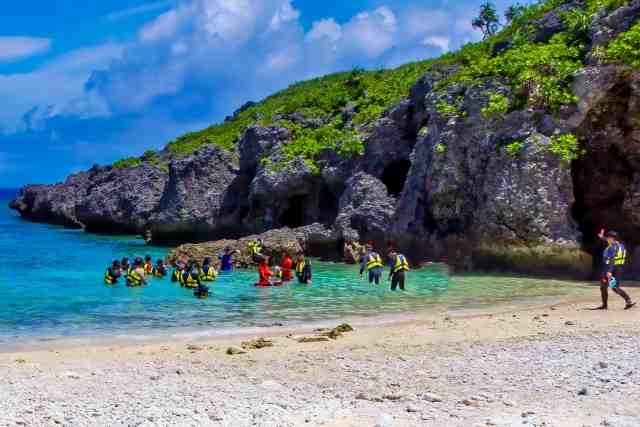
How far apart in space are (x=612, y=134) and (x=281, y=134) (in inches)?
921

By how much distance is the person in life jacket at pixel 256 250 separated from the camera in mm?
31444

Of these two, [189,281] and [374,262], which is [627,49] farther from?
[189,281]

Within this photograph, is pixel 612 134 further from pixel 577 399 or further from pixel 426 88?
pixel 577 399

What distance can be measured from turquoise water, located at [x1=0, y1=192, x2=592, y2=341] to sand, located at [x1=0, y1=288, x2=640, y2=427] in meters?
2.99

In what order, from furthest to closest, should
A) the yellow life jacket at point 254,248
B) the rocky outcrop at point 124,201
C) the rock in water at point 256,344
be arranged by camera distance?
1. the rocky outcrop at point 124,201
2. the yellow life jacket at point 254,248
3. the rock in water at point 256,344

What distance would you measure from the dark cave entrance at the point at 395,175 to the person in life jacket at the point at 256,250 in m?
7.93

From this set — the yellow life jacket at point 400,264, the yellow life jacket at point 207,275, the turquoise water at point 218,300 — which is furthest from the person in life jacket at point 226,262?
the yellow life jacket at point 400,264

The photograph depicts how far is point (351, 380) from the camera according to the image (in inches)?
401

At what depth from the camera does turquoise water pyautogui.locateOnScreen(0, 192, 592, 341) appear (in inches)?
701

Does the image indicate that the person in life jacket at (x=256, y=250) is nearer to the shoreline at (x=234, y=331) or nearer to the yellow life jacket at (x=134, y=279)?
the yellow life jacket at (x=134, y=279)

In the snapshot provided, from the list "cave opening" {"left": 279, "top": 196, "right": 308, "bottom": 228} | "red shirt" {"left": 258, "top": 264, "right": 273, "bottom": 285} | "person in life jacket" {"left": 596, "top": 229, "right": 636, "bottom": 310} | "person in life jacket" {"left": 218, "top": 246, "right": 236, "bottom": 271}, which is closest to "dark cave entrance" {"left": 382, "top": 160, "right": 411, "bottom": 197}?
"cave opening" {"left": 279, "top": 196, "right": 308, "bottom": 228}

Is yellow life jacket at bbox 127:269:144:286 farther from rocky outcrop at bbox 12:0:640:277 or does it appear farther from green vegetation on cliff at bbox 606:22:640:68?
green vegetation on cliff at bbox 606:22:640:68

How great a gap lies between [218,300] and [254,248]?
9837mm

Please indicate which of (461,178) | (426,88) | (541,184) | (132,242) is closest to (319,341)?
(541,184)
